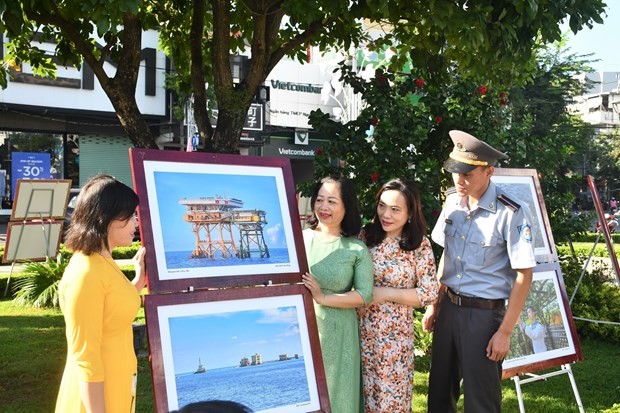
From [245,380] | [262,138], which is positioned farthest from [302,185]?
[262,138]

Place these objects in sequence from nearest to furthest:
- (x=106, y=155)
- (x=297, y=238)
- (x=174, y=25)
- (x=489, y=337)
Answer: (x=297, y=238)
(x=489, y=337)
(x=174, y=25)
(x=106, y=155)

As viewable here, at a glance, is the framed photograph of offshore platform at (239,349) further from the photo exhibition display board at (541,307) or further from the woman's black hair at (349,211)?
the photo exhibition display board at (541,307)

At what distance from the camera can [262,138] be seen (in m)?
24.8

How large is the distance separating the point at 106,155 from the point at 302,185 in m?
17.4

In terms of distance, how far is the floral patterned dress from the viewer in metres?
3.45

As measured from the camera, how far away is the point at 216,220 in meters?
3.10

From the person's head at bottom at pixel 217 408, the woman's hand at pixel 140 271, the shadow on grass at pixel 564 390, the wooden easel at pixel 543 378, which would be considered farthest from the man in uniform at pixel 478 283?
the person's head at bottom at pixel 217 408

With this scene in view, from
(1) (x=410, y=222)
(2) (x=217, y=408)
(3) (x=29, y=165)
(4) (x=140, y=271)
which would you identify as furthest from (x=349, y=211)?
(3) (x=29, y=165)

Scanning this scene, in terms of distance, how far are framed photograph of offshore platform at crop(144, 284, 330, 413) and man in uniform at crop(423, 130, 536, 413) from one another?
88 cm

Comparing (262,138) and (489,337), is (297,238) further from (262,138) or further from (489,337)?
(262,138)

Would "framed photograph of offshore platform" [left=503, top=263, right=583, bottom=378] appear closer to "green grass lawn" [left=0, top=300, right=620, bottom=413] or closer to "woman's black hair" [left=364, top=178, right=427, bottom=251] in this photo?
"green grass lawn" [left=0, top=300, right=620, bottom=413]

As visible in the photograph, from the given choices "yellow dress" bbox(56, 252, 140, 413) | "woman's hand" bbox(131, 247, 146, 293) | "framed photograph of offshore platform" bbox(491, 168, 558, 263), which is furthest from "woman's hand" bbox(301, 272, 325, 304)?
"framed photograph of offshore platform" bbox(491, 168, 558, 263)

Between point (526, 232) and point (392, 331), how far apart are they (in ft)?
2.76

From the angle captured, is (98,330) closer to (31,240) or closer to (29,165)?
(31,240)
